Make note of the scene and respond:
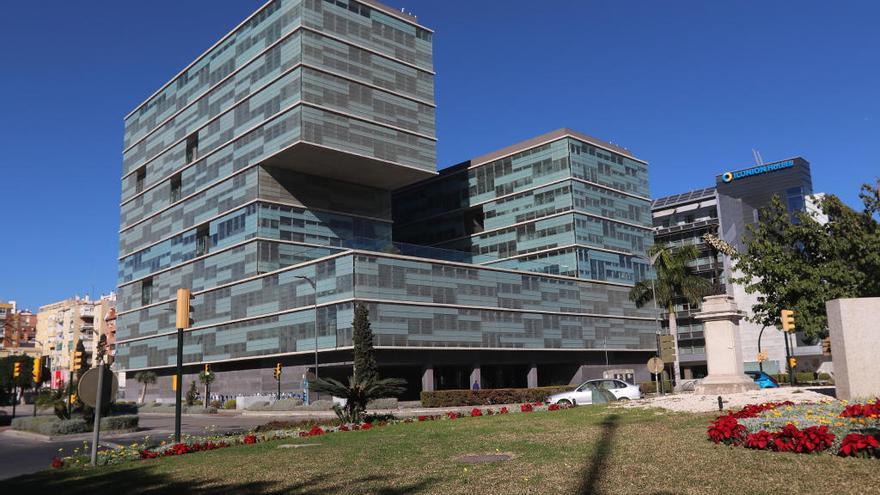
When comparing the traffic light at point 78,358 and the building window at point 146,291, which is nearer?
the traffic light at point 78,358

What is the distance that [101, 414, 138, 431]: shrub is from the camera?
3309cm

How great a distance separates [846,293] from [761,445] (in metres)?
26.1

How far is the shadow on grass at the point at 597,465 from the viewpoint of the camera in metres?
9.74

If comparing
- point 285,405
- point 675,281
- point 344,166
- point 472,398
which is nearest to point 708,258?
point 675,281

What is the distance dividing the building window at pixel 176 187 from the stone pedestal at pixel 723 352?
81.0 meters


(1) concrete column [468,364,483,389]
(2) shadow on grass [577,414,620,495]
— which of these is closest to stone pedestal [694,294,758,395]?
(2) shadow on grass [577,414,620,495]

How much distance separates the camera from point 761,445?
12.1 metres

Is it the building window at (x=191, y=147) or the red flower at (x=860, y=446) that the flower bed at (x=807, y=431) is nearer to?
the red flower at (x=860, y=446)

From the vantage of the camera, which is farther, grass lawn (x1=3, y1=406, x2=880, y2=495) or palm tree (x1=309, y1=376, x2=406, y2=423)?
palm tree (x1=309, y1=376, x2=406, y2=423)

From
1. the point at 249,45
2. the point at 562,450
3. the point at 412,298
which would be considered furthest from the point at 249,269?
the point at 562,450

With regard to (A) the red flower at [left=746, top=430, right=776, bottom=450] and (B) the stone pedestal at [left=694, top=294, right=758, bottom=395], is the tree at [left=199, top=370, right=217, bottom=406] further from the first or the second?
(A) the red flower at [left=746, top=430, right=776, bottom=450]

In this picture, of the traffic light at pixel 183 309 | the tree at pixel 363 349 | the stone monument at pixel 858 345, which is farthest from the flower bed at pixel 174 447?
the tree at pixel 363 349

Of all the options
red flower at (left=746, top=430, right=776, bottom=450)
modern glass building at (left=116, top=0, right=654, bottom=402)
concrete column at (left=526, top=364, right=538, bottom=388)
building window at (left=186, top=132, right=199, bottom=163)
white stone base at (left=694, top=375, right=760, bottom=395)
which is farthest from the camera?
building window at (left=186, top=132, right=199, bottom=163)

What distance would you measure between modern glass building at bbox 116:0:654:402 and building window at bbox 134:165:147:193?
2478mm
